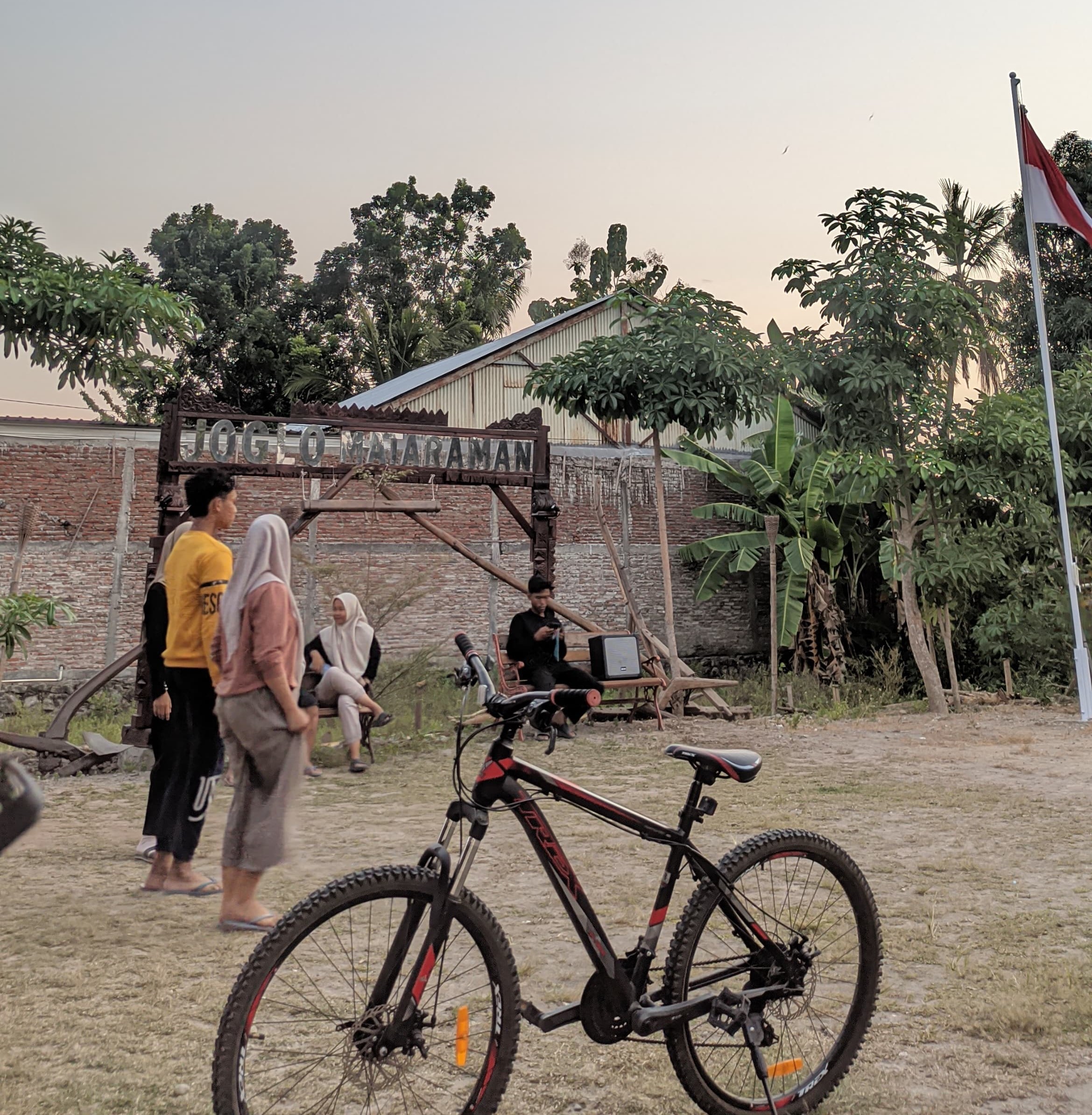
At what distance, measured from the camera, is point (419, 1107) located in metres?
2.87

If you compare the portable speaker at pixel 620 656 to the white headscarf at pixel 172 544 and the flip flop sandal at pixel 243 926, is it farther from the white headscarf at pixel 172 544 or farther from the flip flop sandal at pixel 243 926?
the flip flop sandal at pixel 243 926

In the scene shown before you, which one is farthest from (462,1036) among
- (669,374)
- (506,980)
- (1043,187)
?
(1043,187)

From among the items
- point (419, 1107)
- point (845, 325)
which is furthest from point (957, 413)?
point (419, 1107)

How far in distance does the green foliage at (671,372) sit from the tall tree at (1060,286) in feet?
42.8

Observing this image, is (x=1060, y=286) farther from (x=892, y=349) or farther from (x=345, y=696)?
(x=345, y=696)

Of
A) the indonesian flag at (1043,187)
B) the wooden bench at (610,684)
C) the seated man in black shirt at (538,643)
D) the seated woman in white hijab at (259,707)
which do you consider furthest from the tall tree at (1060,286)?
the seated woman in white hijab at (259,707)

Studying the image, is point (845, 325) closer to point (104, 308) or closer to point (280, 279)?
point (104, 308)

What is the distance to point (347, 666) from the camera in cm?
955

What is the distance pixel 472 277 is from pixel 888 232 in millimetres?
24404

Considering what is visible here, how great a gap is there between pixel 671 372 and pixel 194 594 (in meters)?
7.96

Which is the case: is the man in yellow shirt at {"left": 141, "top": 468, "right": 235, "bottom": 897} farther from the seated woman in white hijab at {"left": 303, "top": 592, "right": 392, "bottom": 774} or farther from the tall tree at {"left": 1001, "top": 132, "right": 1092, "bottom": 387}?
the tall tree at {"left": 1001, "top": 132, "right": 1092, "bottom": 387}

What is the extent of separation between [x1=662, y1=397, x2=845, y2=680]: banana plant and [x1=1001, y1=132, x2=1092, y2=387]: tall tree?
9.83 m

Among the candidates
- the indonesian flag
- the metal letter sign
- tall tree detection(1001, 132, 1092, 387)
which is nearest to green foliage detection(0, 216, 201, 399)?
the metal letter sign

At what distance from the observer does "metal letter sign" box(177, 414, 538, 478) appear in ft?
Result: 34.3
